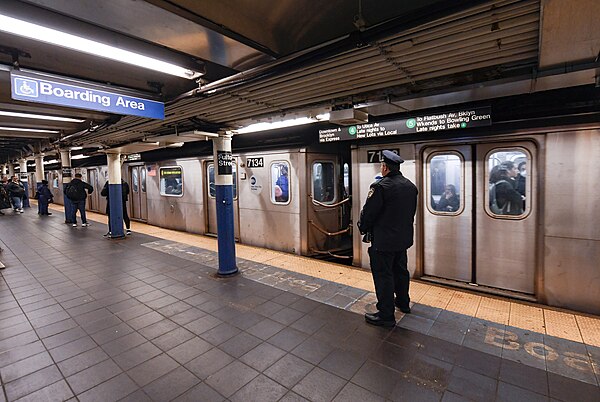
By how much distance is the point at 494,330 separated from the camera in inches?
123

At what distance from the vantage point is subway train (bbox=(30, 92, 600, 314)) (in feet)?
11.3

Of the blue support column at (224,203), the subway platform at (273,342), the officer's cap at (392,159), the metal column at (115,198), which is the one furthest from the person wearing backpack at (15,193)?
the officer's cap at (392,159)

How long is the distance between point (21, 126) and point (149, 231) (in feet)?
13.0

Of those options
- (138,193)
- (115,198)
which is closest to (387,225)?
(115,198)

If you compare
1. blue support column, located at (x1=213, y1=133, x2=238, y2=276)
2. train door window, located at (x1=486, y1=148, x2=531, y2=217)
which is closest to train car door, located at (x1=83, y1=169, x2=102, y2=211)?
blue support column, located at (x1=213, y1=133, x2=238, y2=276)

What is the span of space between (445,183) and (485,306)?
5.64ft

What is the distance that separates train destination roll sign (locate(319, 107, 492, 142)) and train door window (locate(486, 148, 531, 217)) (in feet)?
2.12

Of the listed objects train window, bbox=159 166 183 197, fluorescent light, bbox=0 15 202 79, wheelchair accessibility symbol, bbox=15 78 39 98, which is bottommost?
train window, bbox=159 166 183 197

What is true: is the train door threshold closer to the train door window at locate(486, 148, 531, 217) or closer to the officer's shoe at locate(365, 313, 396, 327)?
the train door window at locate(486, 148, 531, 217)

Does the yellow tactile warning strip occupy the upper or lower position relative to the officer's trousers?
lower

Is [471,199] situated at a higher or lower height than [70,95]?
lower

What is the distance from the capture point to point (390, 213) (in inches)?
127

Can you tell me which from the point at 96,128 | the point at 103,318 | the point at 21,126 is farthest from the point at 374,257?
the point at 21,126

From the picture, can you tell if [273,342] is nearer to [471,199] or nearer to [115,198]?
[471,199]
